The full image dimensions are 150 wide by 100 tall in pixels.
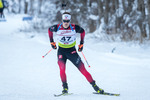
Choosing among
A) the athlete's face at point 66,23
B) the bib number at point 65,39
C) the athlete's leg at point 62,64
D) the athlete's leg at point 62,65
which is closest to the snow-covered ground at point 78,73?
the athlete's leg at point 62,65

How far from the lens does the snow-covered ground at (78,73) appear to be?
530cm

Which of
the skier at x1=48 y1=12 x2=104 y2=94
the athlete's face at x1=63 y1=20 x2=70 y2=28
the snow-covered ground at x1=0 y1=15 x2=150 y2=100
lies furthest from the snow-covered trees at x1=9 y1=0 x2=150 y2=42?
the athlete's face at x1=63 y1=20 x2=70 y2=28

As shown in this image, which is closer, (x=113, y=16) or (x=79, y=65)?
(x=79, y=65)

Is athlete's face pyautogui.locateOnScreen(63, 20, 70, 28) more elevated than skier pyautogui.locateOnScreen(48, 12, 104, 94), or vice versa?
athlete's face pyautogui.locateOnScreen(63, 20, 70, 28)

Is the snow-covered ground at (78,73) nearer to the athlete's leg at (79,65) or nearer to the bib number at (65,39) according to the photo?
the athlete's leg at (79,65)

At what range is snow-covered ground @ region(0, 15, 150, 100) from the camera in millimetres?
5301

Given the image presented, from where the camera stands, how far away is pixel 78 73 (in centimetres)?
820

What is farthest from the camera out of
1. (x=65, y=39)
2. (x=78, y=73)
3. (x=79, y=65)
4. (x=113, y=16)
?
(x=113, y=16)

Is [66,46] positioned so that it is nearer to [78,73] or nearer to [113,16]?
[78,73]

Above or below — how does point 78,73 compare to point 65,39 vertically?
below

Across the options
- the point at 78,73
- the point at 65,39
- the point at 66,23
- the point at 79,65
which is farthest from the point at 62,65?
the point at 78,73

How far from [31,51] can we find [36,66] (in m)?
3.13

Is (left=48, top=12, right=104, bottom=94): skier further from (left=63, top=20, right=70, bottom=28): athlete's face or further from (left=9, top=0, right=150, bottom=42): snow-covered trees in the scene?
(left=9, top=0, right=150, bottom=42): snow-covered trees

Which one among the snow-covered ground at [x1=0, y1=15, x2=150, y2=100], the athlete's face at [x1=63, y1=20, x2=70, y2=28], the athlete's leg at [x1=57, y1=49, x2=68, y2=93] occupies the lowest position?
the snow-covered ground at [x1=0, y1=15, x2=150, y2=100]
